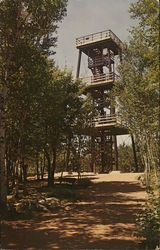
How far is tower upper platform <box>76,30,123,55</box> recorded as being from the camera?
39938 millimetres

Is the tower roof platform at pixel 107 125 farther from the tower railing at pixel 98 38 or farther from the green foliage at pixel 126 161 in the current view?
the green foliage at pixel 126 161

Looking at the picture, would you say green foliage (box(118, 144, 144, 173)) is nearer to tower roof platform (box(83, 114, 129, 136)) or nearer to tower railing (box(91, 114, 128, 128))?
tower roof platform (box(83, 114, 129, 136))

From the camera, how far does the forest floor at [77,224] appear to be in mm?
11034

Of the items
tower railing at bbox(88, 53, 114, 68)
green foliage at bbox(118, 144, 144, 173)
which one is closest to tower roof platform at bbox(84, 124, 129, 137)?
tower railing at bbox(88, 53, 114, 68)

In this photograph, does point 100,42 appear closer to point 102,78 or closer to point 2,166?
point 102,78

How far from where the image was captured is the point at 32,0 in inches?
714

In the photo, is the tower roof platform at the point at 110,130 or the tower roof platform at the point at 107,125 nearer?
the tower roof platform at the point at 107,125

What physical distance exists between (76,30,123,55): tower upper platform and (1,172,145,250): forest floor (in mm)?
24538

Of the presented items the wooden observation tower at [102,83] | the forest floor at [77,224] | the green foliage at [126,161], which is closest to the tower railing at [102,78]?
the wooden observation tower at [102,83]

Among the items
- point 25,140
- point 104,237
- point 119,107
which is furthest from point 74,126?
point 104,237

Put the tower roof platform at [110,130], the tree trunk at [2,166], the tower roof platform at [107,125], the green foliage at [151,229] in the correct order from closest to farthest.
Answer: the green foliage at [151,229], the tree trunk at [2,166], the tower roof platform at [107,125], the tower roof platform at [110,130]

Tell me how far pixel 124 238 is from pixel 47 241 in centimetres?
311

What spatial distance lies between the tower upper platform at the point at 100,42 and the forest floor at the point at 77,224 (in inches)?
966

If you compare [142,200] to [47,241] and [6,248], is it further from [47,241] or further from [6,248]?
[6,248]
